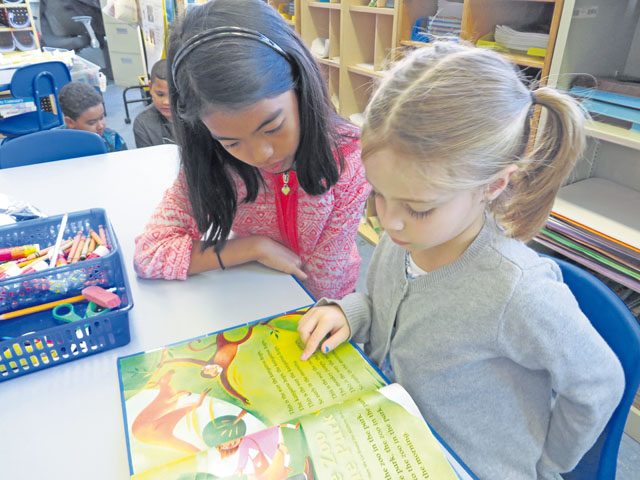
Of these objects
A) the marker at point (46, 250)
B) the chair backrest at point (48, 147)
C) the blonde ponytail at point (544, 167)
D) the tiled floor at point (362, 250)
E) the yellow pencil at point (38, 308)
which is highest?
the blonde ponytail at point (544, 167)

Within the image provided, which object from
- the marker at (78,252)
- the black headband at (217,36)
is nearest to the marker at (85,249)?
the marker at (78,252)

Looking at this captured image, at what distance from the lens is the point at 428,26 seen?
1794 mm

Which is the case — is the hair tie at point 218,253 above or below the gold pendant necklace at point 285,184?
below

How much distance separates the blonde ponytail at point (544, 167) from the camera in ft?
1.81

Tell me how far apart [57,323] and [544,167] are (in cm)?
71

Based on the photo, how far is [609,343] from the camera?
0.64 meters

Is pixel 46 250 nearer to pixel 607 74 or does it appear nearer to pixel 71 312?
pixel 71 312

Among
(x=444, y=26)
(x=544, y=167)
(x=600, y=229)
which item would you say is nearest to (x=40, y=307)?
(x=544, y=167)

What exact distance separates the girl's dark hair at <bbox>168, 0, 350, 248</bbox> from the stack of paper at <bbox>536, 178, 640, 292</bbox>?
0.73m

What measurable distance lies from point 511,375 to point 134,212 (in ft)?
2.93

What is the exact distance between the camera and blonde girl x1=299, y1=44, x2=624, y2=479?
0.51 meters

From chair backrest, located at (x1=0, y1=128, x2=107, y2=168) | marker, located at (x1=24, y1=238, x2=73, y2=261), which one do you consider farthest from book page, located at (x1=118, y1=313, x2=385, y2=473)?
chair backrest, located at (x1=0, y1=128, x2=107, y2=168)

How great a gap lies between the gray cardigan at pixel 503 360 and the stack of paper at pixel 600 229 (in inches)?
25.9

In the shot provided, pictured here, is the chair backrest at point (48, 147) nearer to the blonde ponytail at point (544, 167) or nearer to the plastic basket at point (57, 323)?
the plastic basket at point (57, 323)
